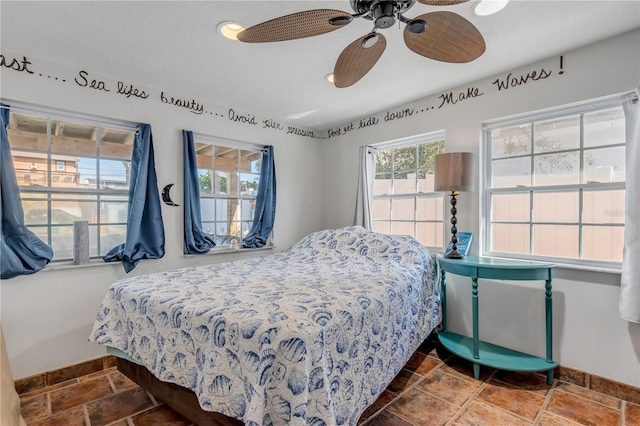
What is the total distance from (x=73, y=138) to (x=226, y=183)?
1.34m

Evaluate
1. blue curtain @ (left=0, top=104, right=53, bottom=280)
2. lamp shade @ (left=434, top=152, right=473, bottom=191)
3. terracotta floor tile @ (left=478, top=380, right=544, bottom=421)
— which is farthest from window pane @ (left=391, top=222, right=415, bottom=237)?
blue curtain @ (left=0, top=104, right=53, bottom=280)

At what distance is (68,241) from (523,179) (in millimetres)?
3696

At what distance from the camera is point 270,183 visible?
3.57 meters

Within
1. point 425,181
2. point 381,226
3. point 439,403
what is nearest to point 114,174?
point 381,226

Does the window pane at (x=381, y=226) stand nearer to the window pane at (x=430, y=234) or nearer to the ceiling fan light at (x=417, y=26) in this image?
the window pane at (x=430, y=234)

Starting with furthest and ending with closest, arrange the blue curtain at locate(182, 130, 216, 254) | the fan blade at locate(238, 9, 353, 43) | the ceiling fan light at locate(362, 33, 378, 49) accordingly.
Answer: the blue curtain at locate(182, 130, 216, 254)
the ceiling fan light at locate(362, 33, 378, 49)
the fan blade at locate(238, 9, 353, 43)

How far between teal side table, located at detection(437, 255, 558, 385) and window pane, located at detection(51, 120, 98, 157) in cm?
302

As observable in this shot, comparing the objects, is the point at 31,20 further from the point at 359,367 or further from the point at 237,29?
the point at 359,367

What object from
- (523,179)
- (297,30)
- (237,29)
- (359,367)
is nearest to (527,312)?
(523,179)

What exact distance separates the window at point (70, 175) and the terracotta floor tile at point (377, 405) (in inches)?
93.1

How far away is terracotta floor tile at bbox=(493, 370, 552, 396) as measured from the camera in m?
→ 2.14

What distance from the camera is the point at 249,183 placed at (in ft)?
11.8

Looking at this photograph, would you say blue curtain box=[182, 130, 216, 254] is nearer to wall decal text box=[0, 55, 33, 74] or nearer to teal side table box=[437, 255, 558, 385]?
wall decal text box=[0, 55, 33, 74]

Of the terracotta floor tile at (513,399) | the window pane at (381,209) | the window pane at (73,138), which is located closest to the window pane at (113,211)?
the window pane at (73,138)
